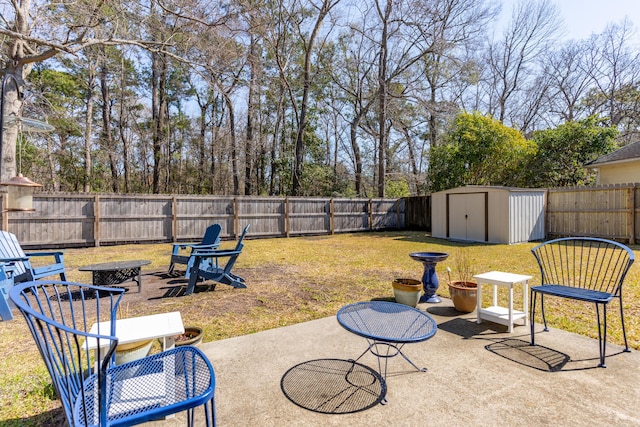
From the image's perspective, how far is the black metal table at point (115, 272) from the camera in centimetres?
443

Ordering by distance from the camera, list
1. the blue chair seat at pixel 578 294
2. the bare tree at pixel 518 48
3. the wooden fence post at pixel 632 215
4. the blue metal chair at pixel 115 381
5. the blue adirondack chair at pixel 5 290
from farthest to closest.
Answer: the bare tree at pixel 518 48 → the wooden fence post at pixel 632 215 → the blue adirondack chair at pixel 5 290 → the blue chair seat at pixel 578 294 → the blue metal chair at pixel 115 381

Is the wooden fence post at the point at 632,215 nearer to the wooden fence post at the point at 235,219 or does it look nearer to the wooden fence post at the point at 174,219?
the wooden fence post at the point at 235,219

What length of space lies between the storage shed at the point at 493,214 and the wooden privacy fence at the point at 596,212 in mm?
443

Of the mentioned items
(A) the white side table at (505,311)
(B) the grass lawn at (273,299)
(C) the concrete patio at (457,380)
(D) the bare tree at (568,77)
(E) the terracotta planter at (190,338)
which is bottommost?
(B) the grass lawn at (273,299)

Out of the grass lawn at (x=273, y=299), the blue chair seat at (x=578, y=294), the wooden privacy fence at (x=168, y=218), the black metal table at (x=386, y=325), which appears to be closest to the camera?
the black metal table at (x=386, y=325)

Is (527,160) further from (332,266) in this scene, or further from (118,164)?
(118,164)

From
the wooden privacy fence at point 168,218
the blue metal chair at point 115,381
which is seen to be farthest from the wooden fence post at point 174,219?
the blue metal chair at point 115,381

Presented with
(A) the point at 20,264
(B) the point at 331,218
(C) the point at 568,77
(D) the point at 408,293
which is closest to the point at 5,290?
(A) the point at 20,264

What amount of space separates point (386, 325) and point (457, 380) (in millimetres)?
602

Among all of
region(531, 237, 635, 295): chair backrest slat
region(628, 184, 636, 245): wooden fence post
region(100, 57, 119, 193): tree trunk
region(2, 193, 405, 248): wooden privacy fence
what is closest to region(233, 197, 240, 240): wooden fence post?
region(2, 193, 405, 248): wooden privacy fence

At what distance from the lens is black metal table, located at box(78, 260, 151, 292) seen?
14.5 ft

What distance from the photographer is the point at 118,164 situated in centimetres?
1720

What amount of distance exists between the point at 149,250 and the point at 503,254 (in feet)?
31.2

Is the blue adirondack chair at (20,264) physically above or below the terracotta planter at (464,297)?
above
